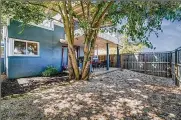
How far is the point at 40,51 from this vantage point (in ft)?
39.9

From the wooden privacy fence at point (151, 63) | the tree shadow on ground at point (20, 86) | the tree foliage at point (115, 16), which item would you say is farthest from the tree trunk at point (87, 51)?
the wooden privacy fence at point (151, 63)

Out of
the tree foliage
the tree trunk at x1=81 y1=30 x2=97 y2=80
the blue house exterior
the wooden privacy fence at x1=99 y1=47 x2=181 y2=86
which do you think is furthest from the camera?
the wooden privacy fence at x1=99 y1=47 x2=181 y2=86

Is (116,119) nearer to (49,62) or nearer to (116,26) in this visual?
(116,26)

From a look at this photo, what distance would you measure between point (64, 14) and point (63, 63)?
659 centimetres

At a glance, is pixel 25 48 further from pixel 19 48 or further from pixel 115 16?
pixel 115 16

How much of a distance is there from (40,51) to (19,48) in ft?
5.64

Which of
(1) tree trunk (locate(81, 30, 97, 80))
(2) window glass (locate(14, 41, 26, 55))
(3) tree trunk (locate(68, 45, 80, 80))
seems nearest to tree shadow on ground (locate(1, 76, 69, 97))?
(3) tree trunk (locate(68, 45, 80, 80))

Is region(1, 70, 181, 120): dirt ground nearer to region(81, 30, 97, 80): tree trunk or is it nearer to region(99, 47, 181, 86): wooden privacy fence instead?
region(81, 30, 97, 80): tree trunk

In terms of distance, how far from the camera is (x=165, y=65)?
13859 millimetres

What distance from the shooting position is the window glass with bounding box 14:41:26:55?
10458 mm

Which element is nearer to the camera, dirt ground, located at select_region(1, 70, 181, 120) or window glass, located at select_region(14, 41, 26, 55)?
dirt ground, located at select_region(1, 70, 181, 120)

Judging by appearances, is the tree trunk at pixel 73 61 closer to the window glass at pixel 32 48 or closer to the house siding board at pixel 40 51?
the house siding board at pixel 40 51

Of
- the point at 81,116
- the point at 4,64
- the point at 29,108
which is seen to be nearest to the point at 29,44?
the point at 4,64

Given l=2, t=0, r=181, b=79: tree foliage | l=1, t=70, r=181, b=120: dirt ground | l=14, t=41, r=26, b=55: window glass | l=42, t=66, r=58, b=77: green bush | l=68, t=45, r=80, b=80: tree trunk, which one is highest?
l=2, t=0, r=181, b=79: tree foliage
